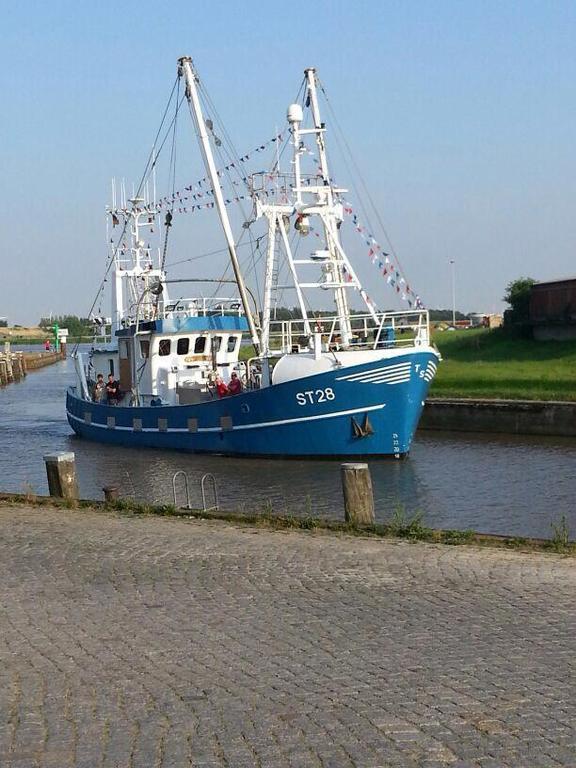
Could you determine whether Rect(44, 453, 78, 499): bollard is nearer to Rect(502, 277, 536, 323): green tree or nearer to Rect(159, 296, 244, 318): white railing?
Rect(159, 296, 244, 318): white railing

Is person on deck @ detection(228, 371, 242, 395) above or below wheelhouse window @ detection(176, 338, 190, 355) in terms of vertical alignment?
below

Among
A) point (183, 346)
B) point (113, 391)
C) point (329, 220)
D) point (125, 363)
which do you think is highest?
point (329, 220)

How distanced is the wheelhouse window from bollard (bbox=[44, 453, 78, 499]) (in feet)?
61.0

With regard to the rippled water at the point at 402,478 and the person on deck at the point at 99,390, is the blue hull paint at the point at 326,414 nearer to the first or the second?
the rippled water at the point at 402,478

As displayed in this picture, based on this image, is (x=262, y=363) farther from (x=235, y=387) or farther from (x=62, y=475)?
(x=62, y=475)

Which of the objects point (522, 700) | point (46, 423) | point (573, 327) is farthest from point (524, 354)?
point (522, 700)

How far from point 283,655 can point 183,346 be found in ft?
90.1

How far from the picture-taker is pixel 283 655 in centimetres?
768

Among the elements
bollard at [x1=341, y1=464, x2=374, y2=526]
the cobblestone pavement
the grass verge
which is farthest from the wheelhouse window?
the cobblestone pavement

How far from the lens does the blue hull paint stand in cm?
2783

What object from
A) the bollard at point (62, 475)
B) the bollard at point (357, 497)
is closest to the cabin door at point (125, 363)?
the bollard at point (62, 475)

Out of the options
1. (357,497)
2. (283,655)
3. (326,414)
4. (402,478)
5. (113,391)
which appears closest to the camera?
(283,655)

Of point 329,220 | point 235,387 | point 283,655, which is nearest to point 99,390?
point 235,387

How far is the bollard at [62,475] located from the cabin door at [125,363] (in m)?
19.9
